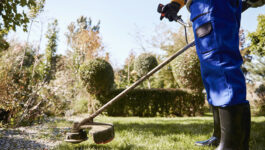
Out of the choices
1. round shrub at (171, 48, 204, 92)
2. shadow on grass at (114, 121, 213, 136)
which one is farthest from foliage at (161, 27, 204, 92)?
shadow on grass at (114, 121, 213, 136)

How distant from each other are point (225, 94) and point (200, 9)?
2.18ft

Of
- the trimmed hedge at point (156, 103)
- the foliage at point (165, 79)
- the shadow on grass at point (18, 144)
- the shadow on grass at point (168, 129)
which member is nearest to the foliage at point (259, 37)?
the trimmed hedge at point (156, 103)

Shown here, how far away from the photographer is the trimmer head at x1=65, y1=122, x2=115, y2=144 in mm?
1741

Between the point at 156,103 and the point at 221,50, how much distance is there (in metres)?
6.79

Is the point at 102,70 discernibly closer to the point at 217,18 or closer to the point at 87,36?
the point at 217,18

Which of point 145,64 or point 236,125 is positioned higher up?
point 145,64

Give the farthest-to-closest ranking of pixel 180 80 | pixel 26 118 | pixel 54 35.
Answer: pixel 54 35, pixel 180 80, pixel 26 118

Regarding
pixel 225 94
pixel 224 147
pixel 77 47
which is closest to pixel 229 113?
pixel 225 94

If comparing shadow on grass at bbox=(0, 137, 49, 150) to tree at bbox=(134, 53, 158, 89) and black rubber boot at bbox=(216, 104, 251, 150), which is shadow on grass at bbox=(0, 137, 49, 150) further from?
tree at bbox=(134, 53, 158, 89)

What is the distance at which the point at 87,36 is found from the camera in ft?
49.1

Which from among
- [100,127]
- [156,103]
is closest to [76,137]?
[100,127]

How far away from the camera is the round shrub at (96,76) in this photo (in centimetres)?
743

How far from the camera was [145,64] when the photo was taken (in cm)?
1339

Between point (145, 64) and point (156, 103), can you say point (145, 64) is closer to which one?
point (145, 64)
